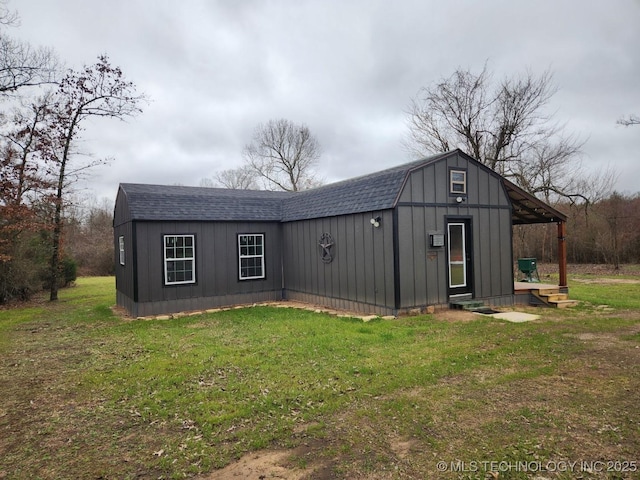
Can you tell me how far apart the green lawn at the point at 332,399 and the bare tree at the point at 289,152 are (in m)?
26.7

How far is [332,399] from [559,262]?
894cm

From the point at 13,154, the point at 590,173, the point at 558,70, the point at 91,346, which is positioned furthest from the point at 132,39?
the point at 590,173

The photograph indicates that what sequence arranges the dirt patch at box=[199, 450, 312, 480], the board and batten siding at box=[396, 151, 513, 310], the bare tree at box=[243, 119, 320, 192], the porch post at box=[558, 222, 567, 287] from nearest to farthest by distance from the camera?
the dirt patch at box=[199, 450, 312, 480]
the board and batten siding at box=[396, 151, 513, 310]
the porch post at box=[558, 222, 567, 287]
the bare tree at box=[243, 119, 320, 192]

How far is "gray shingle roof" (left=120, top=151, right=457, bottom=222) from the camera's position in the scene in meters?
8.84

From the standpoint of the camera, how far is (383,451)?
9.85ft

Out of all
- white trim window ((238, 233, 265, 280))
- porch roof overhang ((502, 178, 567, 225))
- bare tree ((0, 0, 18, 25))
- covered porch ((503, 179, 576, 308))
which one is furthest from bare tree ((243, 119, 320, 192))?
bare tree ((0, 0, 18, 25))

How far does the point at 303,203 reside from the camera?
456 inches

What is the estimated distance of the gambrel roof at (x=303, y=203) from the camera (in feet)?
29.1

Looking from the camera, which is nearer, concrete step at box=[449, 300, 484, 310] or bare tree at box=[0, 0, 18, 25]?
concrete step at box=[449, 300, 484, 310]

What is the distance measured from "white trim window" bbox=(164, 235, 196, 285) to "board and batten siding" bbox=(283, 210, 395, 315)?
9.20 feet

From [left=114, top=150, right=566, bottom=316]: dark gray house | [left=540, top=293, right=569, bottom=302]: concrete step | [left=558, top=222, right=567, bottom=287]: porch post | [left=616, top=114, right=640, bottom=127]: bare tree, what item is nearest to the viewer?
[left=114, top=150, right=566, bottom=316]: dark gray house

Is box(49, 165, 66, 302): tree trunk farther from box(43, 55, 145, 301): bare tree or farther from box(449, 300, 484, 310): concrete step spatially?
box(449, 300, 484, 310): concrete step

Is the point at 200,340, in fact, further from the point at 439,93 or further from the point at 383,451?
the point at 439,93

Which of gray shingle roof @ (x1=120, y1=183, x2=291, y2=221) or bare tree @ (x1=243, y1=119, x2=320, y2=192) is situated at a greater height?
bare tree @ (x1=243, y1=119, x2=320, y2=192)
